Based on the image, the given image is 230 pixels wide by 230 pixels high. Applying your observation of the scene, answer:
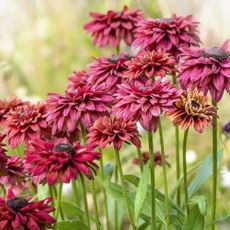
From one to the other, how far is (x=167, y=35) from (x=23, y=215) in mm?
649

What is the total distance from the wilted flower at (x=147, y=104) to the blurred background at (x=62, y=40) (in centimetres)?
120

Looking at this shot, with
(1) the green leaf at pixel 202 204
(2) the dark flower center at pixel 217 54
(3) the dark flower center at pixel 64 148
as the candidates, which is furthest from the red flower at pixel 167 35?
(3) the dark flower center at pixel 64 148

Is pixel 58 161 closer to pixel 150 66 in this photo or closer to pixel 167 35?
pixel 150 66

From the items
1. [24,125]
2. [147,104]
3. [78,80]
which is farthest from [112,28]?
[147,104]

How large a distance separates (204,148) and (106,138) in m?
1.98

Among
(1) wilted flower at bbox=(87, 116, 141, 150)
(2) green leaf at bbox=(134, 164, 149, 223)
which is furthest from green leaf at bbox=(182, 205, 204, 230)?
(1) wilted flower at bbox=(87, 116, 141, 150)

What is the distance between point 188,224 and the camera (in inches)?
52.5

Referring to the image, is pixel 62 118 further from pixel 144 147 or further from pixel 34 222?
pixel 144 147

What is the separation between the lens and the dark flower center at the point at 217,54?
4.18ft

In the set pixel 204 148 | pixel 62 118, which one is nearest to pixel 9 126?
pixel 62 118

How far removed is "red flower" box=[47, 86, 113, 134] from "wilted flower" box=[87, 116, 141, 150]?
0.03 metres

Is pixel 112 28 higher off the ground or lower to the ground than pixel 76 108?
higher

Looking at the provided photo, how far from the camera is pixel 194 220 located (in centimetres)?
134

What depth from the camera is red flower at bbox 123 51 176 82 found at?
1.31 m
